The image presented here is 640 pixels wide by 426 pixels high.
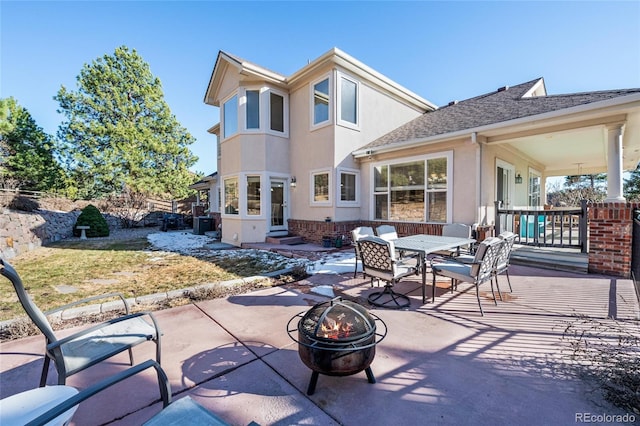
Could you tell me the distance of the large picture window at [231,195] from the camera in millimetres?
11289

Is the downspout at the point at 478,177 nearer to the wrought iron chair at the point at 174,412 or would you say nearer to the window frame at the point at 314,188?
the window frame at the point at 314,188

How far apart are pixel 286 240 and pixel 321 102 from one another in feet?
17.7

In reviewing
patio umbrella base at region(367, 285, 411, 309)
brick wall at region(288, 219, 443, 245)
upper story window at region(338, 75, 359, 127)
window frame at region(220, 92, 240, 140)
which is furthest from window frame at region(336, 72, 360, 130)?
patio umbrella base at region(367, 285, 411, 309)

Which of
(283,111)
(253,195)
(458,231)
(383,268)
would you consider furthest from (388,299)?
(283,111)


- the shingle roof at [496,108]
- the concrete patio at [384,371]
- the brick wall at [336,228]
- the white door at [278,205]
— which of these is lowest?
the concrete patio at [384,371]

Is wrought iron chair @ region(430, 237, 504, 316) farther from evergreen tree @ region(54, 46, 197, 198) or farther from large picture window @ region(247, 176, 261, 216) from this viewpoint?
evergreen tree @ region(54, 46, 197, 198)

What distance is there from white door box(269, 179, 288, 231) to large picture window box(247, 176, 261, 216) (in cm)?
53

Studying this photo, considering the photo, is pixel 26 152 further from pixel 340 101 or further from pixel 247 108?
pixel 340 101

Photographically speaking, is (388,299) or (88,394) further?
(388,299)

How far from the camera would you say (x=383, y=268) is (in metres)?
4.36

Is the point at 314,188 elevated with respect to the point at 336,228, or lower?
elevated

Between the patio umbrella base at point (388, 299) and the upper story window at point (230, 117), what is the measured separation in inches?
358

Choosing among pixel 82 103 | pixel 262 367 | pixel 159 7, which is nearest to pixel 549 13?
pixel 262 367

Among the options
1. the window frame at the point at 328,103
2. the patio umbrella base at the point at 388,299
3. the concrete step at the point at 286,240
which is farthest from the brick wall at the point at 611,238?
the concrete step at the point at 286,240
